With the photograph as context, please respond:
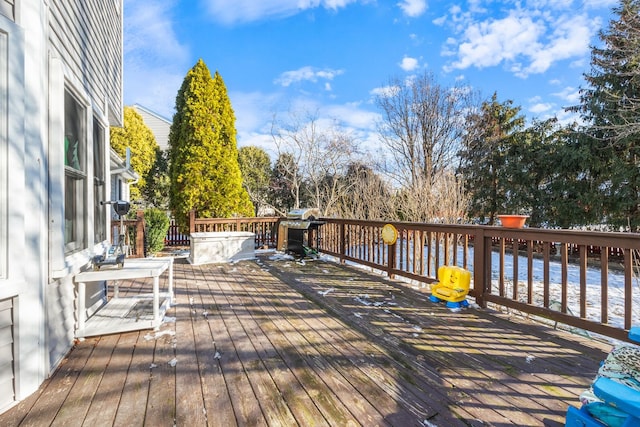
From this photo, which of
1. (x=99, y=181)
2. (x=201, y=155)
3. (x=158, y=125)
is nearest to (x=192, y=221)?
(x=201, y=155)

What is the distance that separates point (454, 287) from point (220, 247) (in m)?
4.47

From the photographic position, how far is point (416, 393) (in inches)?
69.5

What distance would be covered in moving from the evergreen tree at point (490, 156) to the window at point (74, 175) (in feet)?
42.3

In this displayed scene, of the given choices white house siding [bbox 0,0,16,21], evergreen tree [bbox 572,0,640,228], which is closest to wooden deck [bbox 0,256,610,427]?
white house siding [bbox 0,0,16,21]

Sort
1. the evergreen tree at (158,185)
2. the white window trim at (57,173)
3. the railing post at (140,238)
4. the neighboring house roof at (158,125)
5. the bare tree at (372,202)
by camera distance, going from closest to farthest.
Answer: the white window trim at (57,173), the railing post at (140,238), the bare tree at (372,202), the evergreen tree at (158,185), the neighboring house roof at (158,125)

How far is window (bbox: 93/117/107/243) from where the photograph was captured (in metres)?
3.23

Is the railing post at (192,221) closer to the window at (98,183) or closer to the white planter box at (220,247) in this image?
the white planter box at (220,247)

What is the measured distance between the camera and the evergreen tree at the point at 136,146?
40.6ft

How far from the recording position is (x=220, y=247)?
6164 millimetres

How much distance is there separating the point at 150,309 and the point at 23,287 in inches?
62.0

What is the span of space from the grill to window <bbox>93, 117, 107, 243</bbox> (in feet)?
11.4

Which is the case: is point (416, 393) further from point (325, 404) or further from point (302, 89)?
point (302, 89)

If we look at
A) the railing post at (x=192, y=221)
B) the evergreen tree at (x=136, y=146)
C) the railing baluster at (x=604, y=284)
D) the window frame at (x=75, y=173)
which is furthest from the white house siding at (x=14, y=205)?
the evergreen tree at (x=136, y=146)

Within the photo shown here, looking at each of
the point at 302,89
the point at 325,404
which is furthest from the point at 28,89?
the point at 302,89
